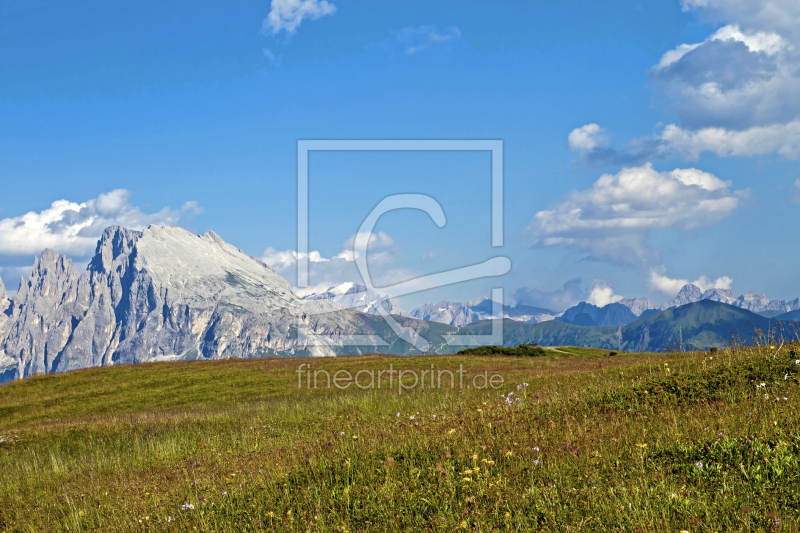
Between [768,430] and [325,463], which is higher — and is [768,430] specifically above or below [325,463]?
above

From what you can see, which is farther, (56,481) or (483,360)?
(483,360)

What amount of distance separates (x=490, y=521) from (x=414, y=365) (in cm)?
3634

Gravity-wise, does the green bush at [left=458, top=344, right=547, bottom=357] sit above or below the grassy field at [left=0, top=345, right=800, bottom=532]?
below

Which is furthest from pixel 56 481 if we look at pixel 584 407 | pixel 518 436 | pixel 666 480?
pixel 666 480

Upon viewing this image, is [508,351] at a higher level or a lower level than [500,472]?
lower

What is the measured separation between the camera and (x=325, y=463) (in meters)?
8.48

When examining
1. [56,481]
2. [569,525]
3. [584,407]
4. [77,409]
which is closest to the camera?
[569,525]

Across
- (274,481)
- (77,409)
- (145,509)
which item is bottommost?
(77,409)

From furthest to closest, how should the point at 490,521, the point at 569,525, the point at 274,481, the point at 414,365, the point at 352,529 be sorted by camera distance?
the point at 414,365
the point at 274,481
the point at 352,529
the point at 490,521
the point at 569,525

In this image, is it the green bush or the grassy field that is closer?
the grassy field

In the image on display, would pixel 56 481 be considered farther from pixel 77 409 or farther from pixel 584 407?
pixel 77 409

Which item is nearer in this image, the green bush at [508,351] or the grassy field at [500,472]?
the grassy field at [500,472]

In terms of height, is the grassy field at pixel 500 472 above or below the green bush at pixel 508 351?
above

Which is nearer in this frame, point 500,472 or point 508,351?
point 500,472
